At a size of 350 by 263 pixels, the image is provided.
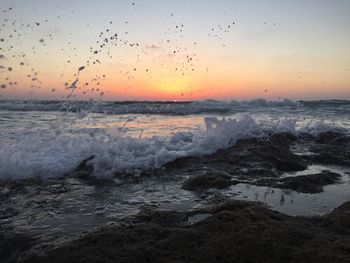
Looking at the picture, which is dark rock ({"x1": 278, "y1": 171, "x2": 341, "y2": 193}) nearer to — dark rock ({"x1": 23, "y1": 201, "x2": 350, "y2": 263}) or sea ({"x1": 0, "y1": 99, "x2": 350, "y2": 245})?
sea ({"x1": 0, "y1": 99, "x2": 350, "y2": 245})

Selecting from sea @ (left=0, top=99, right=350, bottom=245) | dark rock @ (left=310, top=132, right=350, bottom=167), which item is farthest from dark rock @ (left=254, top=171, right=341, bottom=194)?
dark rock @ (left=310, top=132, right=350, bottom=167)

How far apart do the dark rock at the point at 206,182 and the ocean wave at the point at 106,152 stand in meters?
1.24

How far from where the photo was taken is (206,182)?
5.27m

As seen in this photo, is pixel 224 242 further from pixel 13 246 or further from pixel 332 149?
pixel 332 149

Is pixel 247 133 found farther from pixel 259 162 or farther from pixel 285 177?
pixel 285 177

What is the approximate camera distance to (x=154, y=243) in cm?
311

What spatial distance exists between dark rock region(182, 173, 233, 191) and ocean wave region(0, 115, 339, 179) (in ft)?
4.07

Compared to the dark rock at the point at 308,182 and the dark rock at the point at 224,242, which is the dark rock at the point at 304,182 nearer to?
the dark rock at the point at 308,182

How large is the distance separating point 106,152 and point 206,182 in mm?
2326

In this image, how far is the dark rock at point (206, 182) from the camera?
5.14 meters

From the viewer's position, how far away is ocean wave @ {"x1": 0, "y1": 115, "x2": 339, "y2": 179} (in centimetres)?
629

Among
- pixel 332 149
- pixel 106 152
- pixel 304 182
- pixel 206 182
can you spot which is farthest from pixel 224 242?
pixel 332 149

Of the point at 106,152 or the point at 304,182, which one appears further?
the point at 106,152

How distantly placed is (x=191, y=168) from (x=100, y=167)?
59.3 inches
